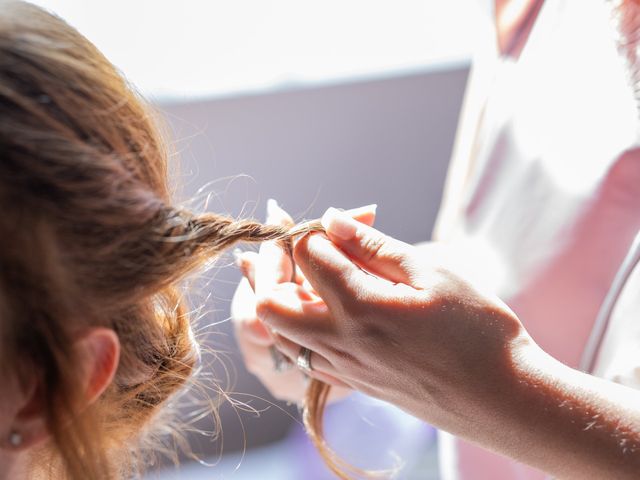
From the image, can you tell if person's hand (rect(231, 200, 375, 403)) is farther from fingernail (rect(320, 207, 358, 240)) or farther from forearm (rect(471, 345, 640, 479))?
forearm (rect(471, 345, 640, 479))

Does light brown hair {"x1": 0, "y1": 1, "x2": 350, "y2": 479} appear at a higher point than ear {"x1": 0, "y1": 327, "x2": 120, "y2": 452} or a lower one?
higher

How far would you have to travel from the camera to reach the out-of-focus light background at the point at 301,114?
4.93ft

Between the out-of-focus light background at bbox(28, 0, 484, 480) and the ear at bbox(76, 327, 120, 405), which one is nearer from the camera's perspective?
the ear at bbox(76, 327, 120, 405)

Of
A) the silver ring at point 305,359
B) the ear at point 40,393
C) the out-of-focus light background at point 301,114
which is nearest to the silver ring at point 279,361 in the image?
the silver ring at point 305,359

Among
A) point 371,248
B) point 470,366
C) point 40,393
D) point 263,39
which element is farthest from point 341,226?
point 263,39

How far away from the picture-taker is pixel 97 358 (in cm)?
58

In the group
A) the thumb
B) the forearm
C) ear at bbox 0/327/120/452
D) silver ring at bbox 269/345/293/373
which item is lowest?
silver ring at bbox 269/345/293/373

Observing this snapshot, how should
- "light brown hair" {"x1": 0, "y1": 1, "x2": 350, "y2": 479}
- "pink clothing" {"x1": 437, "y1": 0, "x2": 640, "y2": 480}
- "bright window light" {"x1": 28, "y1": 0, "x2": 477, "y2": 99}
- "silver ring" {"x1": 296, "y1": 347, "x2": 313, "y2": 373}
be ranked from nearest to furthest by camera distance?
"light brown hair" {"x1": 0, "y1": 1, "x2": 350, "y2": 479}, "silver ring" {"x1": 296, "y1": 347, "x2": 313, "y2": 373}, "pink clothing" {"x1": 437, "y1": 0, "x2": 640, "y2": 480}, "bright window light" {"x1": 28, "y1": 0, "x2": 477, "y2": 99}

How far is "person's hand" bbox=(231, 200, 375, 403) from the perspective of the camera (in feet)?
2.23

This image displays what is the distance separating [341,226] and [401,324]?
3.9 inches

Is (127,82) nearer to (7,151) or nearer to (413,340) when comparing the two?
(7,151)

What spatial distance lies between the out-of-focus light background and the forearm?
2.96ft

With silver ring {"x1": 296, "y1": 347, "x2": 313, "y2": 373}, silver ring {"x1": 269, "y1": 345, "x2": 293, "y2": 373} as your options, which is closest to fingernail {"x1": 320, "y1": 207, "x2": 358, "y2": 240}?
silver ring {"x1": 296, "y1": 347, "x2": 313, "y2": 373}

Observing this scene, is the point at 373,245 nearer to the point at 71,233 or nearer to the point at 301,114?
the point at 71,233
